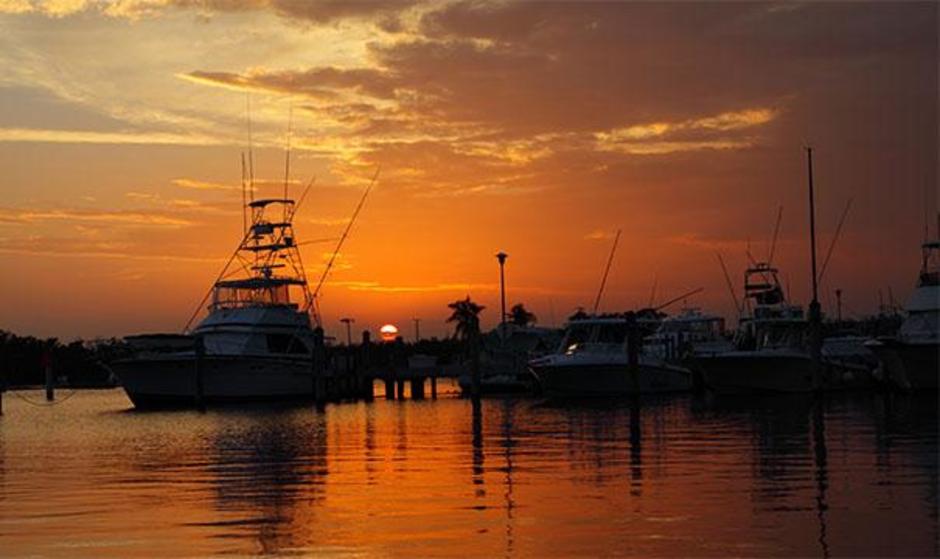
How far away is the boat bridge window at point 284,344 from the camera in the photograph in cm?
7362

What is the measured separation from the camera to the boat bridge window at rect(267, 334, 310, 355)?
7362 centimetres

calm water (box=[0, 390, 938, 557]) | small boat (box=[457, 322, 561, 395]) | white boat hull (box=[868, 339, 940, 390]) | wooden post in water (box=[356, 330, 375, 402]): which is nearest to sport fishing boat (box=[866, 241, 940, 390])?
white boat hull (box=[868, 339, 940, 390])

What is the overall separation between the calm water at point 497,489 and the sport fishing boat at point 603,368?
15864 mm

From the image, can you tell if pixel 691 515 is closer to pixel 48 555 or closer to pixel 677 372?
pixel 48 555

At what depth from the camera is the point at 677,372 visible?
67.6 m

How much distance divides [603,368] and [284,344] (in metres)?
19.2

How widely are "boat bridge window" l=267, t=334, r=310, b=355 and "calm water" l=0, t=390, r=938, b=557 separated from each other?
2593cm

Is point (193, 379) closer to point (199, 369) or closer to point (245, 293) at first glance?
point (199, 369)

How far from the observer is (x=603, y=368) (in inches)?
2506

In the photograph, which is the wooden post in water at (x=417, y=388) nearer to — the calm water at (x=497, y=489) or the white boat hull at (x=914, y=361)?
the white boat hull at (x=914, y=361)

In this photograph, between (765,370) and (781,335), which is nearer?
(765,370)

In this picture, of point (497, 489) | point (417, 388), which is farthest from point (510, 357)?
point (497, 489)

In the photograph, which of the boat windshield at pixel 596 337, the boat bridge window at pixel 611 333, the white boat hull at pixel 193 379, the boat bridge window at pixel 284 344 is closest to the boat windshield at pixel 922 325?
the boat windshield at pixel 596 337

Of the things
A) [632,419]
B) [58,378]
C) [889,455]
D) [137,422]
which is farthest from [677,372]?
[58,378]
